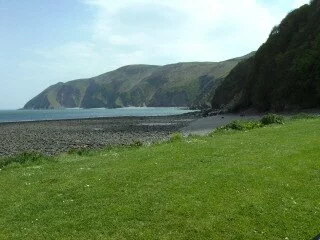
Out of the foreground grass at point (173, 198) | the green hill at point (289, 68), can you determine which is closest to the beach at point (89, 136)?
the green hill at point (289, 68)

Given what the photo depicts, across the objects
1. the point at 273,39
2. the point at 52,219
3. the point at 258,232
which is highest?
the point at 273,39

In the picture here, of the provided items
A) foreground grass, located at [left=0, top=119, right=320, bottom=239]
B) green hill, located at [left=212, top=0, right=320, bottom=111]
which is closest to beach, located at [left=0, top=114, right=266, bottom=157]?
green hill, located at [left=212, top=0, right=320, bottom=111]

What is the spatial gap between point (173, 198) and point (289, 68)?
8255 centimetres

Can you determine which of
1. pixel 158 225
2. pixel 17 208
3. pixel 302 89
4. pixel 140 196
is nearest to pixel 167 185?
pixel 140 196

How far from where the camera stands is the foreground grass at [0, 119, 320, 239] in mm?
14414

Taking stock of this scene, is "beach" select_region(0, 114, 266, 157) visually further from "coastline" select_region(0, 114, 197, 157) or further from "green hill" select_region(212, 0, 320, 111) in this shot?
"green hill" select_region(212, 0, 320, 111)

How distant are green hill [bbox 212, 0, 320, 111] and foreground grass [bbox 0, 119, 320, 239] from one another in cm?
6570

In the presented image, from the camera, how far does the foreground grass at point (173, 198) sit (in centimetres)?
1441

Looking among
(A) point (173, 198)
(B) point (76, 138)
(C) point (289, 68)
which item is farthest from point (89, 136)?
(A) point (173, 198)

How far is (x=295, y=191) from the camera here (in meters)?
17.5

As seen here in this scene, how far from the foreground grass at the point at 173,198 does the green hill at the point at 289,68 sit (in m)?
65.7

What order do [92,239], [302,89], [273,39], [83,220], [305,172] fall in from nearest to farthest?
[92,239], [83,220], [305,172], [302,89], [273,39]

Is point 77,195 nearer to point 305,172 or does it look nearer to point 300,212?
point 300,212

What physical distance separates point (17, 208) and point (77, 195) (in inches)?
95.9
